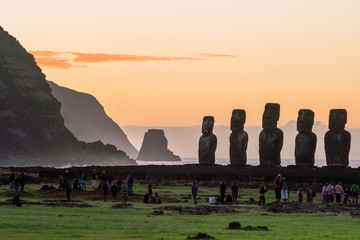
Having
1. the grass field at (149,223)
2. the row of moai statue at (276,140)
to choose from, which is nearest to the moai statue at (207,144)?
the row of moai statue at (276,140)

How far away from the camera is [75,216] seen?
141ft

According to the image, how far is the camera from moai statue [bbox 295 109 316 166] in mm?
86000

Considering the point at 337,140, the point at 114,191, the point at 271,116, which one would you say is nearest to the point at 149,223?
the point at 114,191

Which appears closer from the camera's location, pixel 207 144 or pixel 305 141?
pixel 305 141

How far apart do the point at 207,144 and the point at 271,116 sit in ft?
36.8

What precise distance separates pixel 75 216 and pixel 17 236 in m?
9.91

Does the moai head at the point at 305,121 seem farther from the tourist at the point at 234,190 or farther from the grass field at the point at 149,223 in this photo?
the grass field at the point at 149,223

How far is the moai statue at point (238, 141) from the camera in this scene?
309 feet

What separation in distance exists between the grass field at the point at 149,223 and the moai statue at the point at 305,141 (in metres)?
33.5

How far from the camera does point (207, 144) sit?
322 ft

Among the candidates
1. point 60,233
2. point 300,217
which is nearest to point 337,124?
point 300,217

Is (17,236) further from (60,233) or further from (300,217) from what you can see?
(300,217)

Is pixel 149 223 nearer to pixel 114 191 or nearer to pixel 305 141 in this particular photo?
pixel 114 191

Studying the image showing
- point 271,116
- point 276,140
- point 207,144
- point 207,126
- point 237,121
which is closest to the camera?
point 276,140
